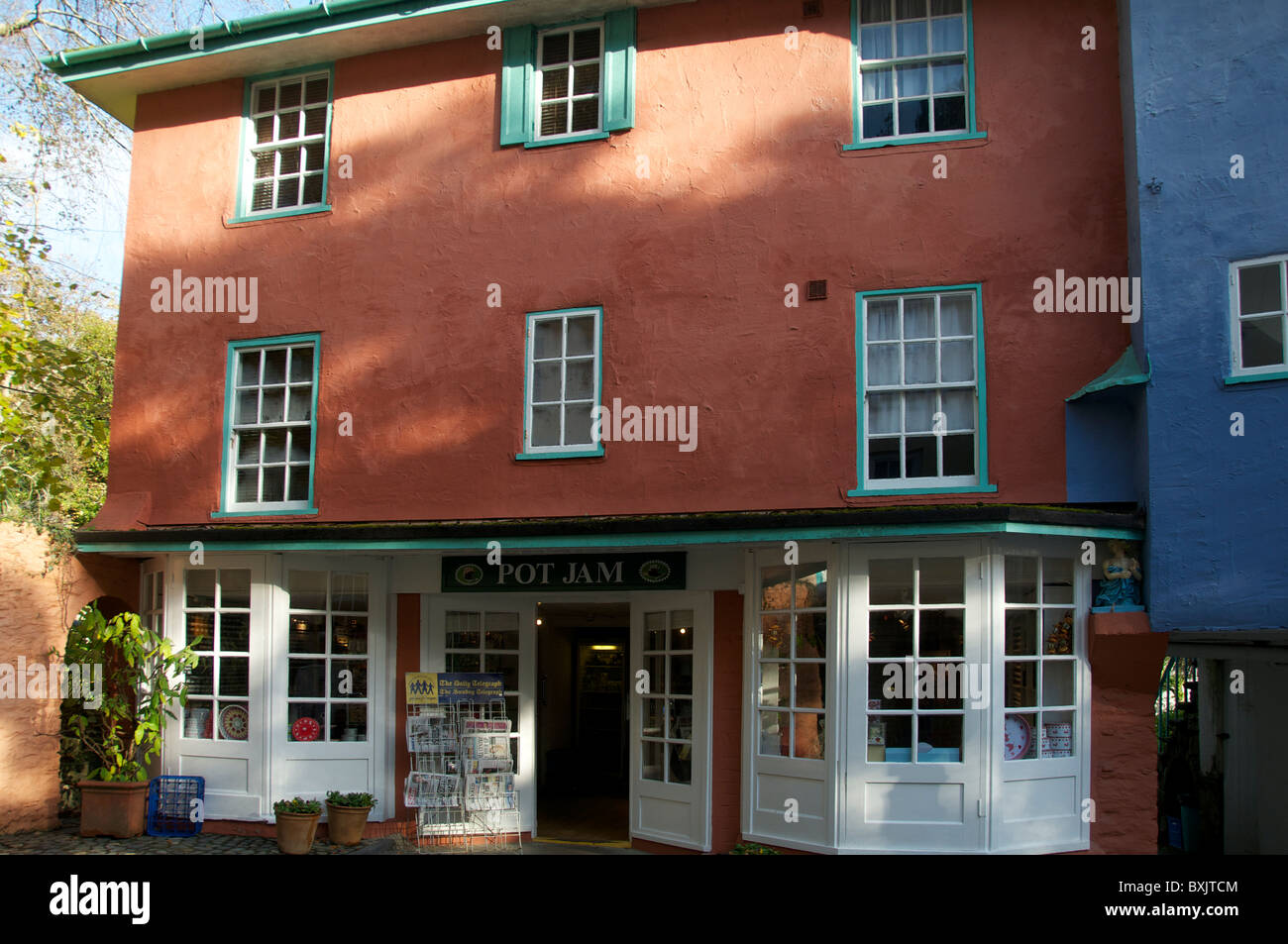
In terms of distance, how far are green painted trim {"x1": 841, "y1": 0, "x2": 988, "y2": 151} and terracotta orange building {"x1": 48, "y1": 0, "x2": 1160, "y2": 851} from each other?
4cm

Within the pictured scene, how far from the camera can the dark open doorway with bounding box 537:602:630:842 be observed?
14617 millimetres

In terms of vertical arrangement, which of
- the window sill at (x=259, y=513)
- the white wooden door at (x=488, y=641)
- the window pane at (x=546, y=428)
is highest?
the window pane at (x=546, y=428)

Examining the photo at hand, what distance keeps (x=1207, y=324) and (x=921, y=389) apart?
2.44 metres

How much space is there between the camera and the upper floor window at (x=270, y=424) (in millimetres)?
12758

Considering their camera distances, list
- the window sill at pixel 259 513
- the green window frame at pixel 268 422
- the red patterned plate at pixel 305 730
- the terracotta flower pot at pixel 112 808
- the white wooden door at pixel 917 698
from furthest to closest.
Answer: the green window frame at pixel 268 422, the window sill at pixel 259 513, the red patterned plate at pixel 305 730, the terracotta flower pot at pixel 112 808, the white wooden door at pixel 917 698

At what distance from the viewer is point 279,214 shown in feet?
43.0

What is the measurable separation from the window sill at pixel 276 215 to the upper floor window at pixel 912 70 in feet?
19.7

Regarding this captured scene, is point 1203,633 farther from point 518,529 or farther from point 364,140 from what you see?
point 364,140

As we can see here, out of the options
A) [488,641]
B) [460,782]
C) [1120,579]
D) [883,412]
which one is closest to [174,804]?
[460,782]

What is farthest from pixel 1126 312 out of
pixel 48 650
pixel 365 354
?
pixel 48 650

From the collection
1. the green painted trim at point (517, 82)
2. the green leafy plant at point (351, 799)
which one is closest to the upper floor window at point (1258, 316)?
the green painted trim at point (517, 82)

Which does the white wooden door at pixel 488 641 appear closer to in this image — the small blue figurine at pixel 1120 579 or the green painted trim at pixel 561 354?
the green painted trim at pixel 561 354

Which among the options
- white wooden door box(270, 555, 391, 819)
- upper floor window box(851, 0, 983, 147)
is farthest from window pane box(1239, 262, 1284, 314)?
white wooden door box(270, 555, 391, 819)

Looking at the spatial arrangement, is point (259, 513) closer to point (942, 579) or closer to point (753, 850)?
point (753, 850)
